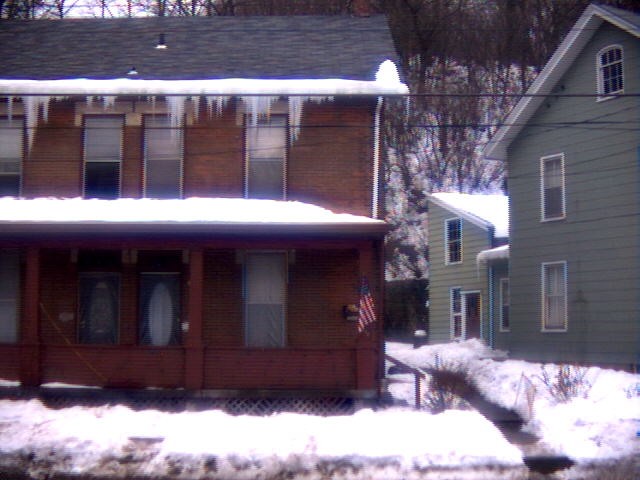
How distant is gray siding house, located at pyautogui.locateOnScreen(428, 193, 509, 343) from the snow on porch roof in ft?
34.5

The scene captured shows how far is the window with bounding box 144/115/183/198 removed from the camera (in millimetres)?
17875

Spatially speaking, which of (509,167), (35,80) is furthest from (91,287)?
(509,167)

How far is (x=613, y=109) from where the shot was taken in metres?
20.1


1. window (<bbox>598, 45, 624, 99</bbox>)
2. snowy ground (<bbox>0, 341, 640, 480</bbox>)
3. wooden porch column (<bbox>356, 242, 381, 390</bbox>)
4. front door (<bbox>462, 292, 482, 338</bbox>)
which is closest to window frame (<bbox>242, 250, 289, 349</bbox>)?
wooden porch column (<bbox>356, 242, 381, 390</bbox>)

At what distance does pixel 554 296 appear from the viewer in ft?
71.9

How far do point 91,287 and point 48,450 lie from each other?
20.4 ft

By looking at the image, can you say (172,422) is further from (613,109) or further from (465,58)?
(465,58)

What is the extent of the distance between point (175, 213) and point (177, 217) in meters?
0.36

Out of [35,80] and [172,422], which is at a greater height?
[35,80]

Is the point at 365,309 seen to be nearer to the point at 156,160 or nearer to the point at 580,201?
the point at 156,160

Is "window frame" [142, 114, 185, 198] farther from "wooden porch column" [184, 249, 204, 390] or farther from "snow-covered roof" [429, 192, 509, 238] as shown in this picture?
"snow-covered roof" [429, 192, 509, 238]

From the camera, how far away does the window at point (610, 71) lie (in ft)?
66.5

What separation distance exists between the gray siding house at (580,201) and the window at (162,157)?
290 inches

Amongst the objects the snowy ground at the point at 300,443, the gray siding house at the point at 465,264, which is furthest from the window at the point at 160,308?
the gray siding house at the point at 465,264
